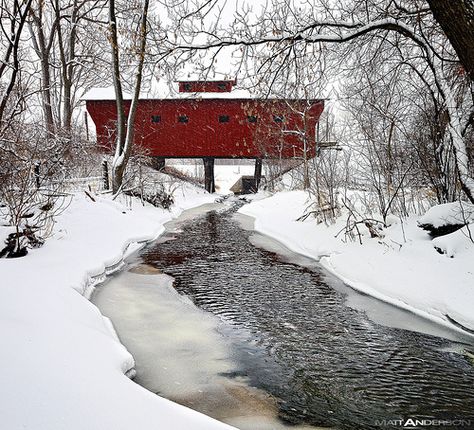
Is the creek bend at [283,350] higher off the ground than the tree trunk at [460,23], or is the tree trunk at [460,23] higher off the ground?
the tree trunk at [460,23]

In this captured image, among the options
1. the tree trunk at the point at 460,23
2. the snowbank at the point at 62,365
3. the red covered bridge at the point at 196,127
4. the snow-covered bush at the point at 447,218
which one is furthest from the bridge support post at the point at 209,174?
the tree trunk at the point at 460,23

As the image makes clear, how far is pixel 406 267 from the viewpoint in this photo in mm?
6895

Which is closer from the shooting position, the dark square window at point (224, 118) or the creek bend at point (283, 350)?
the creek bend at point (283, 350)

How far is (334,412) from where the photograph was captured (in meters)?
3.44

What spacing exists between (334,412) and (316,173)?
7.98 metres

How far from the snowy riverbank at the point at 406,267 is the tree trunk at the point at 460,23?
8.65 ft

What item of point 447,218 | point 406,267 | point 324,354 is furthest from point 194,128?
point 324,354

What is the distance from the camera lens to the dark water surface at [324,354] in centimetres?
354

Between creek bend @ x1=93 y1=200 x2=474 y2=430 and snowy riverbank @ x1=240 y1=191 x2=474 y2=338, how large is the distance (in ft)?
1.03

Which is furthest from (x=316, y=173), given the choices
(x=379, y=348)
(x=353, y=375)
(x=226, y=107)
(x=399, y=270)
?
(x=226, y=107)

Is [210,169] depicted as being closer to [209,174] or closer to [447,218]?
[209,174]

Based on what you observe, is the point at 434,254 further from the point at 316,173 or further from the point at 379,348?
the point at 316,173

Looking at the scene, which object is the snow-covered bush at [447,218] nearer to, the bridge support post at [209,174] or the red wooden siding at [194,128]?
the red wooden siding at [194,128]

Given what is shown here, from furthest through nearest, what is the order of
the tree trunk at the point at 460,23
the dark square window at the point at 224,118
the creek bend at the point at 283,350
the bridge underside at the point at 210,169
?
the bridge underside at the point at 210,169 → the dark square window at the point at 224,118 → the tree trunk at the point at 460,23 → the creek bend at the point at 283,350
